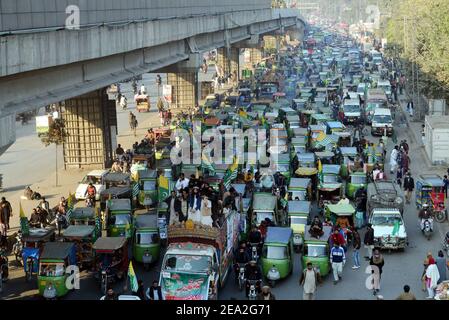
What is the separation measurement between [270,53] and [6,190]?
95.9m

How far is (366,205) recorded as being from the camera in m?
27.1

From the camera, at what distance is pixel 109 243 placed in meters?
21.8

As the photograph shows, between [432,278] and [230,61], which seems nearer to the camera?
[432,278]

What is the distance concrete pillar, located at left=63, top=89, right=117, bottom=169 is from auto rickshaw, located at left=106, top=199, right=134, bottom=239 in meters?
15.3

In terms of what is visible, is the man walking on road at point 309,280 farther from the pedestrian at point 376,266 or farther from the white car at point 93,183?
the white car at point 93,183

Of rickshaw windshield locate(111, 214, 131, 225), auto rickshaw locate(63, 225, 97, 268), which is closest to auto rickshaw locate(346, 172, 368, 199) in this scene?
rickshaw windshield locate(111, 214, 131, 225)

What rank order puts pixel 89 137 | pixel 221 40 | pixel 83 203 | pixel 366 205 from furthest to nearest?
pixel 221 40, pixel 89 137, pixel 83 203, pixel 366 205

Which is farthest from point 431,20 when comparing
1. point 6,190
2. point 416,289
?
point 416,289

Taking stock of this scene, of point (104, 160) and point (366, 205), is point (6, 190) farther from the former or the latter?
point (366, 205)

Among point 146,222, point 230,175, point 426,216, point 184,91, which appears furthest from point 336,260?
point 184,91

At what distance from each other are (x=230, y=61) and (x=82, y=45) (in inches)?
2790

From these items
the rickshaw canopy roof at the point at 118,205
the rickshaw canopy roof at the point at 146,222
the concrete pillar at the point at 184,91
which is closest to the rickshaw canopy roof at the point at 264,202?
the rickshaw canopy roof at the point at 146,222

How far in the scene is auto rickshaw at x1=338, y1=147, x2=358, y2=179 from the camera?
3334 centimetres

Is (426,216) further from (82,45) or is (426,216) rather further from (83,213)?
(82,45)
